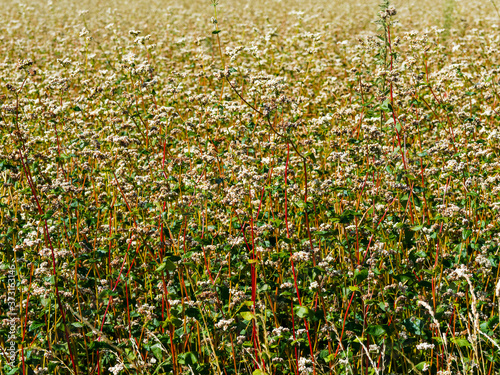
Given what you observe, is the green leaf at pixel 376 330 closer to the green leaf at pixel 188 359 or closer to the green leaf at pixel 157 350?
the green leaf at pixel 188 359

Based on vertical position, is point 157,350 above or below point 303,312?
below

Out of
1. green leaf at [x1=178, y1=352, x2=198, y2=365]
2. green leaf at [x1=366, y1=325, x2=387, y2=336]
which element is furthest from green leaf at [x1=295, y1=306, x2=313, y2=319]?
green leaf at [x1=178, y1=352, x2=198, y2=365]

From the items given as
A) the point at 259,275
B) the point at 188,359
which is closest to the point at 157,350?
the point at 188,359

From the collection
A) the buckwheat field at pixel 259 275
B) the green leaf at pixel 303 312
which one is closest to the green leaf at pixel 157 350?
the buckwheat field at pixel 259 275

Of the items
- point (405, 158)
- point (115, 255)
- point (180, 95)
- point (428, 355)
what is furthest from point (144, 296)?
point (180, 95)

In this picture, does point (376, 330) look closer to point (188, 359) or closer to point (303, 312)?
point (303, 312)

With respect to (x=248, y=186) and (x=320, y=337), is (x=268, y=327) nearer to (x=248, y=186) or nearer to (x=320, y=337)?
(x=320, y=337)

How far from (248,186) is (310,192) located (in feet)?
1.60

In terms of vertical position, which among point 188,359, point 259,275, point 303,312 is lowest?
point 259,275

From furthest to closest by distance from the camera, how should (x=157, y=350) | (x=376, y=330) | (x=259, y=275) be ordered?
(x=259, y=275), (x=157, y=350), (x=376, y=330)

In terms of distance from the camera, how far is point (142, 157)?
4.77m

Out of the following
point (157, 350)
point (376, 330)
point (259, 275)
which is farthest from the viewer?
point (259, 275)

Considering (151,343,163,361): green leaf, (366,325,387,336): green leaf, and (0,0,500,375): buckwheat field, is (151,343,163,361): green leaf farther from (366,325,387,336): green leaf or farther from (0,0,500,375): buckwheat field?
(366,325,387,336): green leaf

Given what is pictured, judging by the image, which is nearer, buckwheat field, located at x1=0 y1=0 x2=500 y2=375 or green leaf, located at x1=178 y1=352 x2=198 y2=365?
green leaf, located at x1=178 y1=352 x2=198 y2=365
